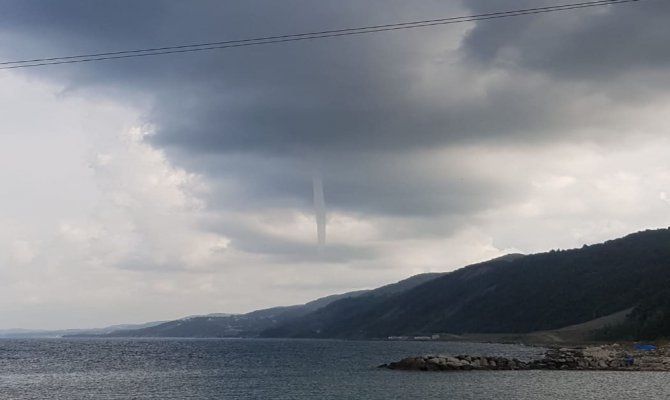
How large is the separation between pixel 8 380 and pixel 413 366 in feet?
205

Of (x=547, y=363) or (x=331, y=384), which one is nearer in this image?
(x=331, y=384)

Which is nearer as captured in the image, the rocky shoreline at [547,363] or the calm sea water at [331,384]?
the calm sea water at [331,384]

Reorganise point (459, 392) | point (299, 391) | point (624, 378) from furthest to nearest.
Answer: point (624, 378) → point (299, 391) → point (459, 392)

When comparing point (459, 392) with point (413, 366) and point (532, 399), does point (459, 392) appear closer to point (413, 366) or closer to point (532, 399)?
point (532, 399)

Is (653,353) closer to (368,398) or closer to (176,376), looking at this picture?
(368,398)

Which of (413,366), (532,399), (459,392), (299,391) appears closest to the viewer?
(532,399)

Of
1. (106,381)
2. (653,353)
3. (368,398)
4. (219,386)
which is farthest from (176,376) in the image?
(653,353)

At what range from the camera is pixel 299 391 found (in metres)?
81.2

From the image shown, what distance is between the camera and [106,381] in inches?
3868

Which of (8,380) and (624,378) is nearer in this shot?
(624,378)

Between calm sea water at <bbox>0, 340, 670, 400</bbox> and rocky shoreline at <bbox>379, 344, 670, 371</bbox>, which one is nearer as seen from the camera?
calm sea water at <bbox>0, 340, 670, 400</bbox>

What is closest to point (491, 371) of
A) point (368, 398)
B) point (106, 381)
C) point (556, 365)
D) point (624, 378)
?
point (556, 365)

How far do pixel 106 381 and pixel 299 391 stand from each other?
33554mm

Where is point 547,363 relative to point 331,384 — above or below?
above
